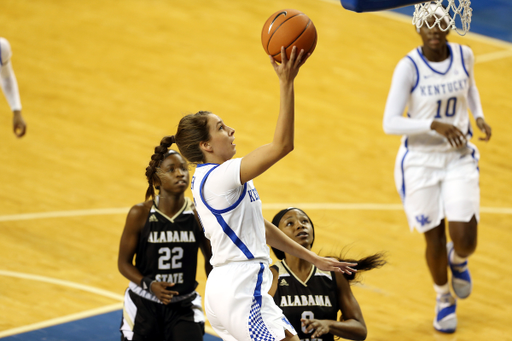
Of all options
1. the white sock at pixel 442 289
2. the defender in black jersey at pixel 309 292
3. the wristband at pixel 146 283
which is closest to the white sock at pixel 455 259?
the white sock at pixel 442 289

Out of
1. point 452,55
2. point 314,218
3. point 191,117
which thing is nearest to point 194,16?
point 314,218

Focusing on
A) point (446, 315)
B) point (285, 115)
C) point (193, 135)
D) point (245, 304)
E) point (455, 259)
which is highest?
point (285, 115)

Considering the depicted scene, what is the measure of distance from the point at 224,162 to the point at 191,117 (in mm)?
314

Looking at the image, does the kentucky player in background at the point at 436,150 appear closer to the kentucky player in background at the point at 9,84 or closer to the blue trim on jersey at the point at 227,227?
the blue trim on jersey at the point at 227,227

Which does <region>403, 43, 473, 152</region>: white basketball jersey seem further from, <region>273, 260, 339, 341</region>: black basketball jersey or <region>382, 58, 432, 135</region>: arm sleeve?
<region>273, 260, 339, 341</region>: black basketball jersey

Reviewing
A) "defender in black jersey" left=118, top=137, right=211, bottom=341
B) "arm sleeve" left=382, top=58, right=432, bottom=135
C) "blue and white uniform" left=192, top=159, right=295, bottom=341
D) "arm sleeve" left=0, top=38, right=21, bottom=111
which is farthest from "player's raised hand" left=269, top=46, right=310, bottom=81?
"arm sleeve" left=0, top=38, right=21, bottom=111

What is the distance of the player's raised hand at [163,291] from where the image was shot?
184 inches

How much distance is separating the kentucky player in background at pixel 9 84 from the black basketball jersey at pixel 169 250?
10.5 ft

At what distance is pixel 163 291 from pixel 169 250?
34cm

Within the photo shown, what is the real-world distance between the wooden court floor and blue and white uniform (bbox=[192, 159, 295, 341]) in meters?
1.78

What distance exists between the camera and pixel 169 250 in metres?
4.94

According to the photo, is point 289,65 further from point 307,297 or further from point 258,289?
point 307,297

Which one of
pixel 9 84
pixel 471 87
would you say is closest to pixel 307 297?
pixel 471 87

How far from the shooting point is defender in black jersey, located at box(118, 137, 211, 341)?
Answer: 489 centimetres
